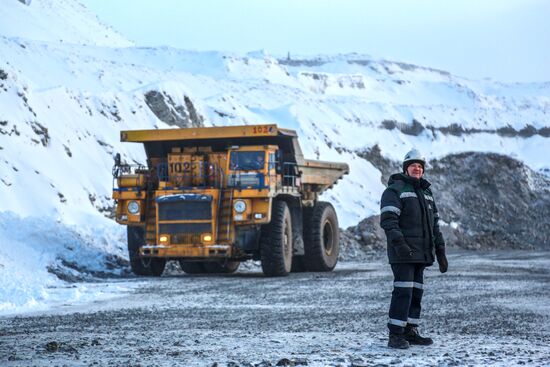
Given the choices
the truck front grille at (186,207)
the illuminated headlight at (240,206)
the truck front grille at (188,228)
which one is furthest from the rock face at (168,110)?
the illuminated headlight at (240,206)

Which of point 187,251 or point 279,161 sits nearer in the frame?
point 187,251

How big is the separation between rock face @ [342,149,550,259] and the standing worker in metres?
33.1

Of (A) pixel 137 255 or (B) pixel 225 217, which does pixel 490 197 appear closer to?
(B) pixel 225 217

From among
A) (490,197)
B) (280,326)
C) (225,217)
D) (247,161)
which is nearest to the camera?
(280,326)

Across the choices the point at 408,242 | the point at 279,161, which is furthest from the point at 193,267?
the point at 408,242

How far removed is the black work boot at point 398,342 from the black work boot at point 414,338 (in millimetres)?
237

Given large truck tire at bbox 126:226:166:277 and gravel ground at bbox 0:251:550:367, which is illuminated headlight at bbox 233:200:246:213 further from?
large truck tire at bbox 126:226:166:277

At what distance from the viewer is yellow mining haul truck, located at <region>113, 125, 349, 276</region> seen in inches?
791

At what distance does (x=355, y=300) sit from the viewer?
14.8m

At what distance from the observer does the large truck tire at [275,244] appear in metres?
20.4

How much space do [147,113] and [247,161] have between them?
16.2m

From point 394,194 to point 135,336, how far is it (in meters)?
3.21

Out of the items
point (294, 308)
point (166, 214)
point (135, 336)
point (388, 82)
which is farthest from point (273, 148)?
point (388, 82)

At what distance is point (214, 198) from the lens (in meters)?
20.1
